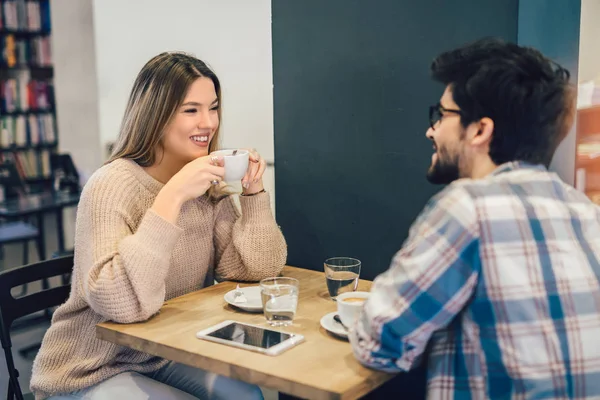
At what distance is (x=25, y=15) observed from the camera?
215 inches

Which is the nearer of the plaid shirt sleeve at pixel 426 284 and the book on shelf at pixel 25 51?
the plaid shirt sleeve at pixel 426 284

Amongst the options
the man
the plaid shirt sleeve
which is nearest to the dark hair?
the man

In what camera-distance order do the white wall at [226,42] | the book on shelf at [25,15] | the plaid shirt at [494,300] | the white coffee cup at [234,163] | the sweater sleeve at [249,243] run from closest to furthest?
the plaid shirt at [494,300] → the white coffee cup at [234,163] → the sweater sleeve at [249,243] → the white wall at [226,42] → the book on shelf at [25,15]

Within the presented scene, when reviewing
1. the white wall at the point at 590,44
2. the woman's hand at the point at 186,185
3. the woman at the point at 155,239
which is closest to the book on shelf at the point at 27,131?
the woman at the point at 155,239

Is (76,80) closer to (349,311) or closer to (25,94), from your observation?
(25,94)

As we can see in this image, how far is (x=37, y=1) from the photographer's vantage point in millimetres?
5496

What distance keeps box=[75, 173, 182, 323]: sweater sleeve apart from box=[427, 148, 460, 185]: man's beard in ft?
2.04

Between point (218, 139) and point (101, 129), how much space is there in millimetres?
3305

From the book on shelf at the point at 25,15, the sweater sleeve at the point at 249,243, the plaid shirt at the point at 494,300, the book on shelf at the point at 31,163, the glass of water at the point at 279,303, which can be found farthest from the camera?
the book on shelf at the point at 31,163

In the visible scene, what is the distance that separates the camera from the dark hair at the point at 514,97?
1.15 meters

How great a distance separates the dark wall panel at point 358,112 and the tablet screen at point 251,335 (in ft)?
2.21

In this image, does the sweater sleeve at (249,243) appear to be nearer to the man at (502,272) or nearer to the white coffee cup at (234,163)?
the white coffee cup at (234,163)

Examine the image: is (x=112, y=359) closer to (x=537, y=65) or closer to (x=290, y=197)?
(x=290, y=197)

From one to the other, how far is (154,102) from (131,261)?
1.65ft
